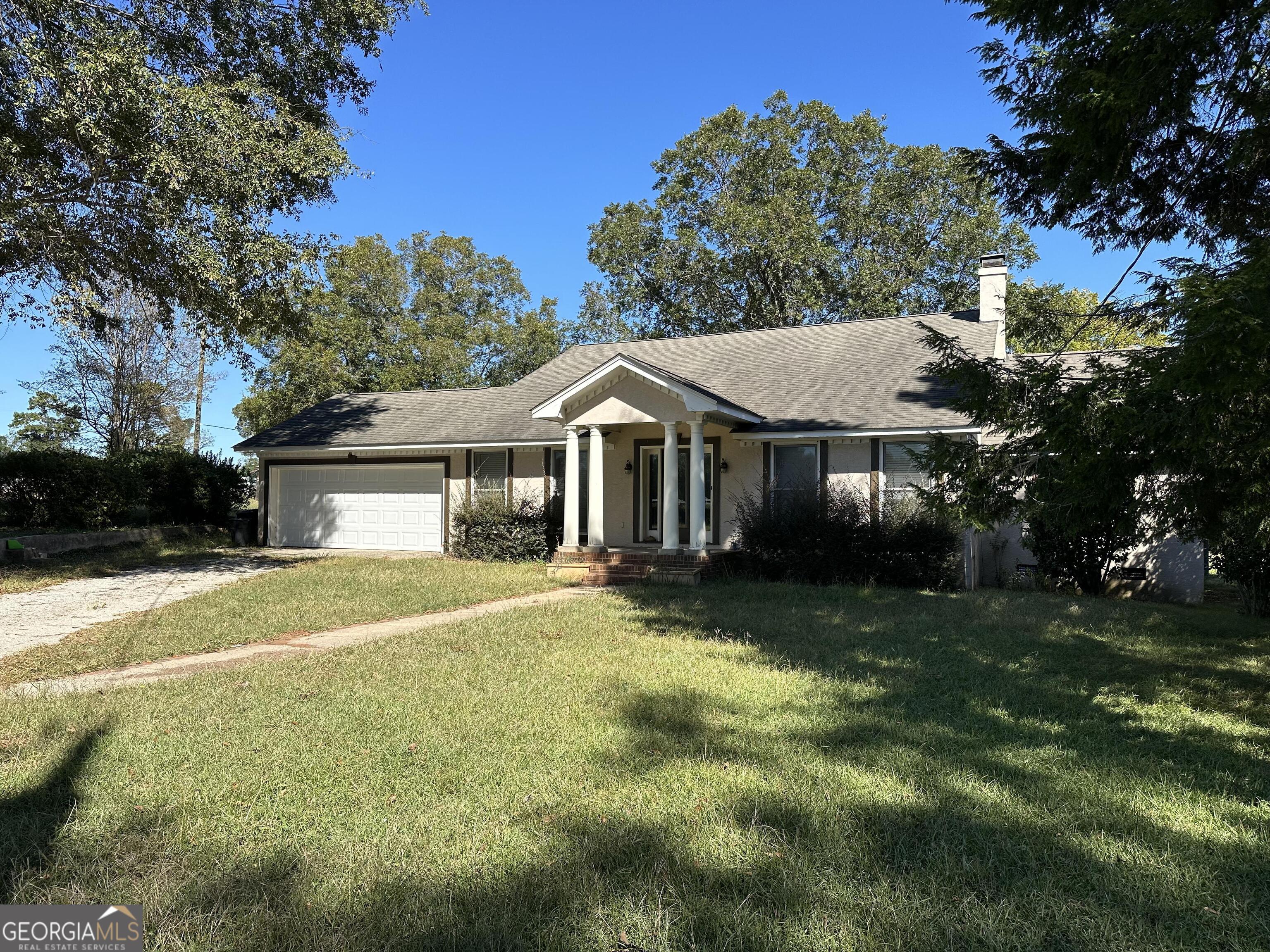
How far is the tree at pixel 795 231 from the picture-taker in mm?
29734

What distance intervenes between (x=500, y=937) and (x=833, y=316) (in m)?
31.5

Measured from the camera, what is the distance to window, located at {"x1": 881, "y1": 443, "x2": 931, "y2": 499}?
589 inches

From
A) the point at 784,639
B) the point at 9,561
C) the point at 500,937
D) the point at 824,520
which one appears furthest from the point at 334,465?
the point at 500,937

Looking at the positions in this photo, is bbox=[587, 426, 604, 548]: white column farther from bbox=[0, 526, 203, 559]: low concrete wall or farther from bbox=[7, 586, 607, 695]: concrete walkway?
bbox=[0, 526, 203, 559]: low concrete wall

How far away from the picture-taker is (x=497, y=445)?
1861 centimetres

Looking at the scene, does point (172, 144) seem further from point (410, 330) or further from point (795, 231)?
point (410, 330)

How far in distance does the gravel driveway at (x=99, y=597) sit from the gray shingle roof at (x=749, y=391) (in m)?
5.44

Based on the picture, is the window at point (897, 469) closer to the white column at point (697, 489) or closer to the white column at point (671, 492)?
the white column at point (697, 489)

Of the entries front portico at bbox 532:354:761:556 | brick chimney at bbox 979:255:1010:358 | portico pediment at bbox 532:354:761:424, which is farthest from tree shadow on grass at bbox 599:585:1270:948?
brick chimney at bbox 979:255:1010:358

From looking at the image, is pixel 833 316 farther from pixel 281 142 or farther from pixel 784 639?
pixel 784 639

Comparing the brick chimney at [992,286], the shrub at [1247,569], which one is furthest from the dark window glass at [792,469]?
the shrub at [1247,569]

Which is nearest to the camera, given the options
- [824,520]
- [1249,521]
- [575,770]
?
[575,770]

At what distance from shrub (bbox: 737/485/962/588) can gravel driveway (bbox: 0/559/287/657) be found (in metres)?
9.70

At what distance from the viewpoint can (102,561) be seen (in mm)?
16828
